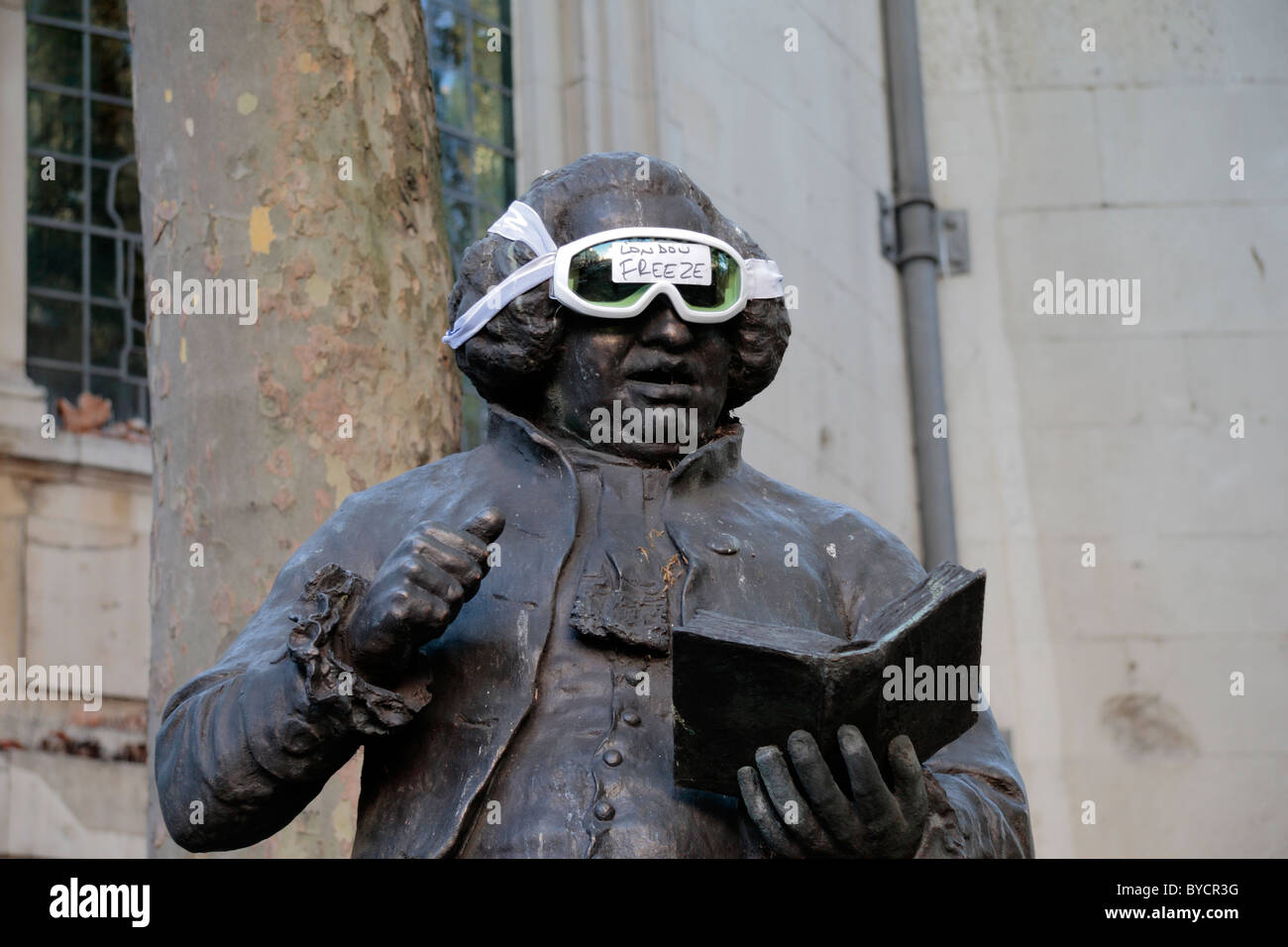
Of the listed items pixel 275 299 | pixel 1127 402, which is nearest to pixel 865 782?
pixel 275 299

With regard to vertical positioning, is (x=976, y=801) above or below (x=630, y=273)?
below

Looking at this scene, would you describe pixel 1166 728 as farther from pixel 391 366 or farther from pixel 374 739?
pixel 374 739

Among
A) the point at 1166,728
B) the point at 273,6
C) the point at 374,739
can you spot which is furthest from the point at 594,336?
the point at 1166,728

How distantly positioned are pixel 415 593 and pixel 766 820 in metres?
0.56

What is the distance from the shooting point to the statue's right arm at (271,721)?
124 inches

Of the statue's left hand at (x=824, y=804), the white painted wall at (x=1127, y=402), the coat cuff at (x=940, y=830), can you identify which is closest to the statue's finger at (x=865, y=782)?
the statue's left hand at (x=824, y=804)

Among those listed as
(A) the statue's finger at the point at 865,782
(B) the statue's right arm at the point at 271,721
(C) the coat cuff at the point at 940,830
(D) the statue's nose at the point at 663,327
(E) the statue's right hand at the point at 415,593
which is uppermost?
(D) the statue's nose at the point at 663,327

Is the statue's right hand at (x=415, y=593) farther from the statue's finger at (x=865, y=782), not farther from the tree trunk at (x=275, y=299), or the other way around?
the tree trunk at (x=275, y=299)

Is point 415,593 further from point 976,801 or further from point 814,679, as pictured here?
point 976,801

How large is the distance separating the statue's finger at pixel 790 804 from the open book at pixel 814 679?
32mm

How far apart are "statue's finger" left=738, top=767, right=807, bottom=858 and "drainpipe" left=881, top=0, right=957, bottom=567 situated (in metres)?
7.74

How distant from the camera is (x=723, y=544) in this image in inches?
140
